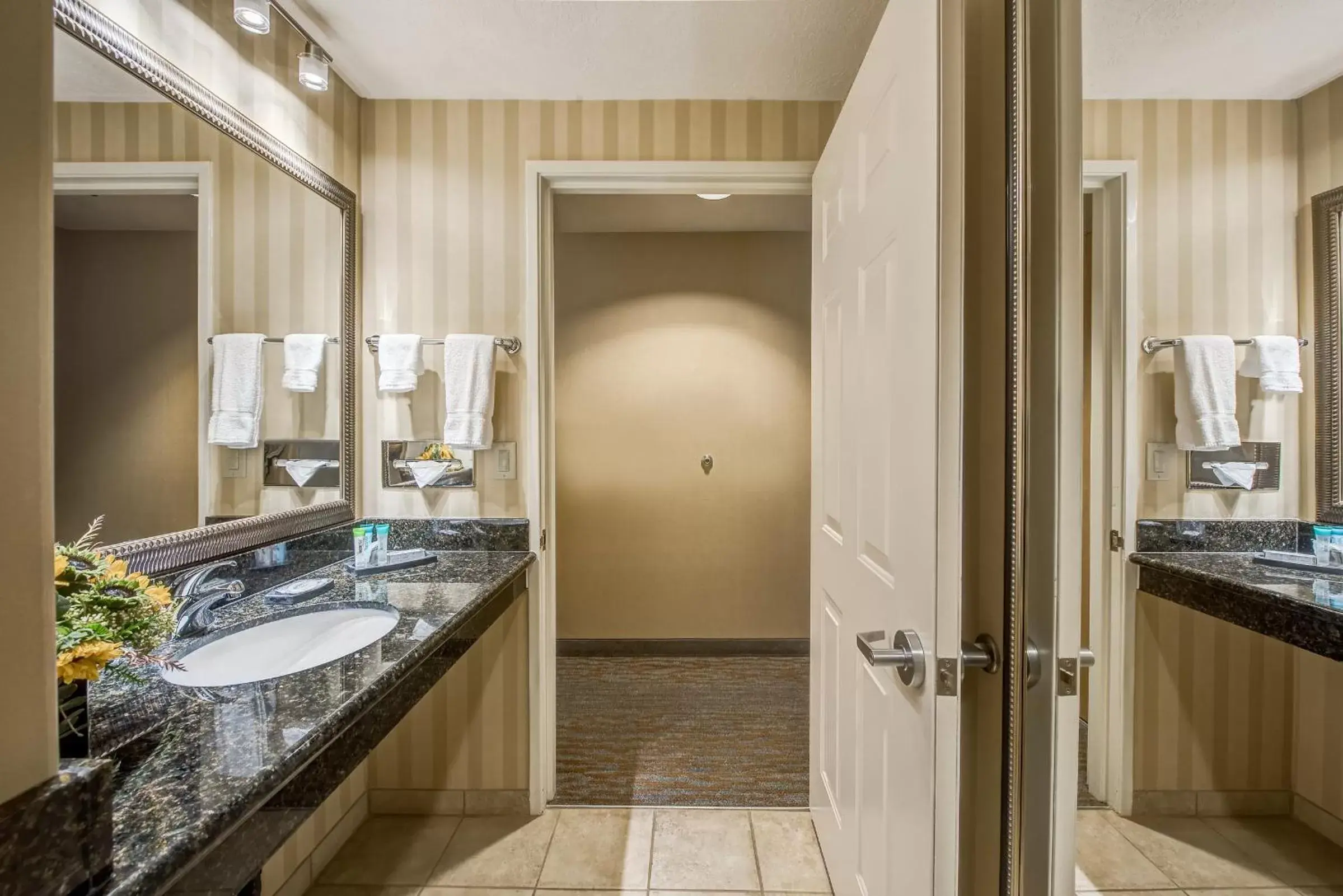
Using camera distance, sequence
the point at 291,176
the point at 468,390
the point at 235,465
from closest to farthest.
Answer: the point at 235,465, the point at 291,176, the point at 468,390

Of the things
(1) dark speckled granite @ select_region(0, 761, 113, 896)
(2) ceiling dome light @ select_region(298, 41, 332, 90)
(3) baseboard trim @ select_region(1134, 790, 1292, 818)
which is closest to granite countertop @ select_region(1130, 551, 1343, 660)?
(3) baseboard trim @ select_region(1134, 790, 1292, 818)

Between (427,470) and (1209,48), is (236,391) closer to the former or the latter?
(427,470)

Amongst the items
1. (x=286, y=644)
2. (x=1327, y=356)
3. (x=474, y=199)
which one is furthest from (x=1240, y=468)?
(x=474, y=199)

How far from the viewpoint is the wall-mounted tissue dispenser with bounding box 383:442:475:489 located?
75.3 inches

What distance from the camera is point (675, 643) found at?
3.27m

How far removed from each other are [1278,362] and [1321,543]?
14cm

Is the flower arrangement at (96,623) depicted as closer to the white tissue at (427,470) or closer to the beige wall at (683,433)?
the white tissue at (427,470)

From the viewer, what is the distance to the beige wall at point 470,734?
1949 mm

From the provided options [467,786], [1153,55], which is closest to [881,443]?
[1153,55]

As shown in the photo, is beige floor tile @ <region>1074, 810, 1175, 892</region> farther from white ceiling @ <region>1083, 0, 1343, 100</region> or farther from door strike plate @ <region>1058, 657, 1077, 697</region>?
white ceiling @ <region>1083, 0, 1343, 100</region>

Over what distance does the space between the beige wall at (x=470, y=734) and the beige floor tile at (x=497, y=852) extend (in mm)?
109

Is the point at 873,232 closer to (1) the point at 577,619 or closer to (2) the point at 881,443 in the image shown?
(2) the point at 881,443

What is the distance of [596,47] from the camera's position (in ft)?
5.47

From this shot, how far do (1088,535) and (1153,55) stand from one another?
495 mm
